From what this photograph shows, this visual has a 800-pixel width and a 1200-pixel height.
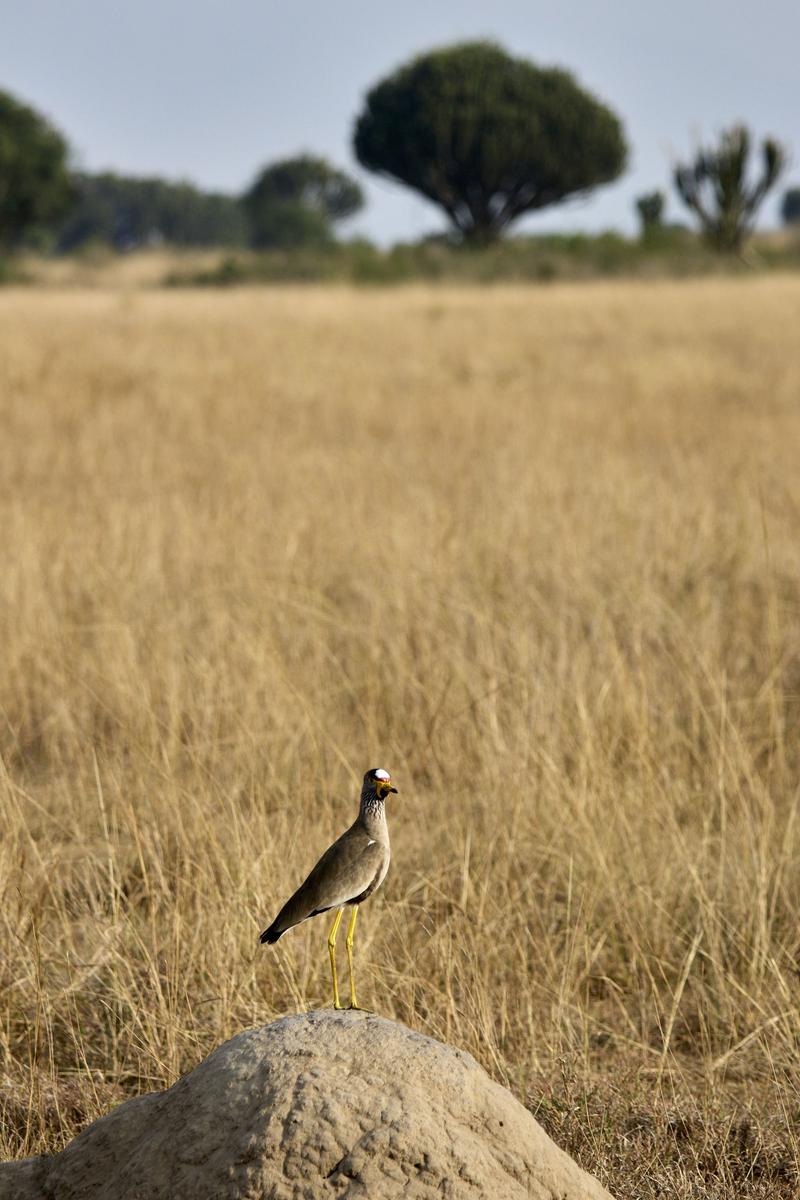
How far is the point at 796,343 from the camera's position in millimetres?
13906

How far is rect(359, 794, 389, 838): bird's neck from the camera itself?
63.2 inches

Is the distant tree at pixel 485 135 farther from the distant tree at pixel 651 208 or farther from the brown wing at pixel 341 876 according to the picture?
the brown wing at pixel 341 876

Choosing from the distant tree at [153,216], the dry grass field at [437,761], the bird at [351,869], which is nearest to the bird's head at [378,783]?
the bird at [351,869]

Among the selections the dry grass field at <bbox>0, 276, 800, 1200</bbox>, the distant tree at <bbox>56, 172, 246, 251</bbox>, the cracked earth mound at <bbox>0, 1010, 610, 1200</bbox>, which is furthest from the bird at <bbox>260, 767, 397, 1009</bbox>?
the distant tree at <bbox>56, 172, 246, 251</bbox>

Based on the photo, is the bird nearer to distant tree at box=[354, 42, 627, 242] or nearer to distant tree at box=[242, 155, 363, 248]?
distant tree at box=[354, 42, 627, 242]

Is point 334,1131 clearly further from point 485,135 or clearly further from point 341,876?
point 485,135

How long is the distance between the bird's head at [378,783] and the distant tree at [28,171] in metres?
44.8

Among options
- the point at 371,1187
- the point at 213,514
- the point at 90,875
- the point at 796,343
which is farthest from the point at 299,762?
the point at 796,343

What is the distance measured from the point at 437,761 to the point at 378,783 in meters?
2.29

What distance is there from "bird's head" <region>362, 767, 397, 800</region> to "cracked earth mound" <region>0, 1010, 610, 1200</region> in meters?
0.35

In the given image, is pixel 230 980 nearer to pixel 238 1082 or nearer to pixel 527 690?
pixel 238 1082

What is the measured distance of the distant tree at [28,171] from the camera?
4278cm

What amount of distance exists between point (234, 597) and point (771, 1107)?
3.05m

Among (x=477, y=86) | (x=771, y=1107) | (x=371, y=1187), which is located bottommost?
(x=771, y=1107)
